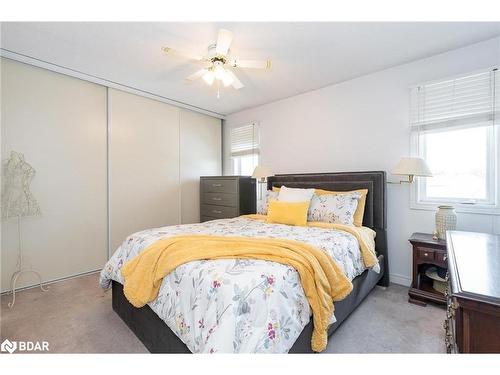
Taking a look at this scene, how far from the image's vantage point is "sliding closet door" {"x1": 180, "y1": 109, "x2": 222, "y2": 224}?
4188 millimetres

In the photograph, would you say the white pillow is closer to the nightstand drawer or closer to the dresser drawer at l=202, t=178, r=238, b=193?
the dresser drawer at l=202, t=178, r=238, b=193

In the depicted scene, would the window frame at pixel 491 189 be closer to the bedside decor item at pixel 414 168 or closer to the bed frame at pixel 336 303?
the bedside decor item at pixel 414 168

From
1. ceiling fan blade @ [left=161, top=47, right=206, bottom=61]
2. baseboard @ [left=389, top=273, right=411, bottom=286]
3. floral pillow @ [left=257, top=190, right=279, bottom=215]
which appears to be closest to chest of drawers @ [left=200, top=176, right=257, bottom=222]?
floral pillow @ [left=257, top=190, right=279, bottom=215]

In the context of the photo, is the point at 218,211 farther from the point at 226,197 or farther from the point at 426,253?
the point at 426,253

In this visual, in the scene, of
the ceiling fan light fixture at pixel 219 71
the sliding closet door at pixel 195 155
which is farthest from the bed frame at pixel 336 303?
the ceiling fan light fixture at pixel 219 71

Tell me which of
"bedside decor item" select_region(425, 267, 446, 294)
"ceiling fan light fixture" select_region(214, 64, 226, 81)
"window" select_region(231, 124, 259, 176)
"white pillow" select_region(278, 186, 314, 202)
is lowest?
"bedside decor item" select_region(425, 267, 446, 294)

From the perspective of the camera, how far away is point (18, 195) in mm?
2529

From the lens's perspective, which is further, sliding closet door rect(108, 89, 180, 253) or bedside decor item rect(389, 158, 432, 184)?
sliding closet door rect(108, 89, 180, 253)

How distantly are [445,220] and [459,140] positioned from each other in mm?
875

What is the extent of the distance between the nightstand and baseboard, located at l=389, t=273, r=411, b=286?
33 cm

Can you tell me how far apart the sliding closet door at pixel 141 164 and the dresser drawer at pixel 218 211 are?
46 centimetres

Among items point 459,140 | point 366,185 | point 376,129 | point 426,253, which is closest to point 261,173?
point 366,185
